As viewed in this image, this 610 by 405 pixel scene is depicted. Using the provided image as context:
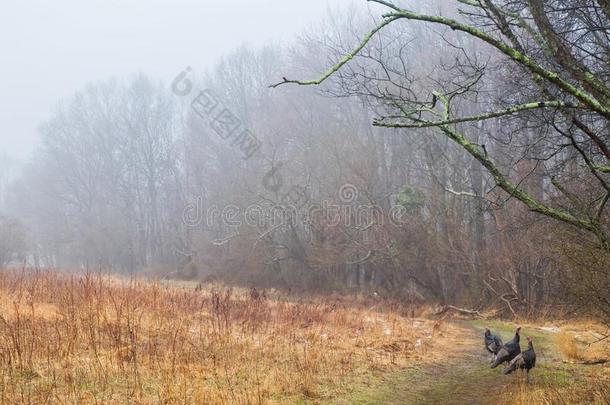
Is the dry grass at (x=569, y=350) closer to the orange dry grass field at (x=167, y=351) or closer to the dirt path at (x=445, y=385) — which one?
the dirt path at (x=445, y=385)

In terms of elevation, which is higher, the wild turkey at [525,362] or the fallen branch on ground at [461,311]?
the wild turkey at [525,362]

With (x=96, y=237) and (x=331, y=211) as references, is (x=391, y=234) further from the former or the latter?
(x=96, y=237)

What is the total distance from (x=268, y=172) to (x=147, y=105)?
80.6ft

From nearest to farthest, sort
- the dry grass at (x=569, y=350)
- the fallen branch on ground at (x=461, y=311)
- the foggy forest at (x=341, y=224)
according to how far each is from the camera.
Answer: the foggy forest at (x=341, y=224) < the dry grass at (x=569, y=350) < the fallen branch on ground at (x=461, y=311)

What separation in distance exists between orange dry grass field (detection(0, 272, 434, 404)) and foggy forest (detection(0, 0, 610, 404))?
50mm

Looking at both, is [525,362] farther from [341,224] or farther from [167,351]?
[341,224]

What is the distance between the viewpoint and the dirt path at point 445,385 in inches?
243

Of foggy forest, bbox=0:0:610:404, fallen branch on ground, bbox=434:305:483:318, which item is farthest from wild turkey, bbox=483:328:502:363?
fallen branch on ground, bbox=434:305:483:318

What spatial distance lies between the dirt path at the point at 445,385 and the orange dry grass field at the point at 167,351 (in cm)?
45

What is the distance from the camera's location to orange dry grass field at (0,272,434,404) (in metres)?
5.05

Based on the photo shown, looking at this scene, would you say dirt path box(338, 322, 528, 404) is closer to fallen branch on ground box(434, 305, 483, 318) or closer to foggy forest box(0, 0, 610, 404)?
foggy forest box(0, 0, 610, 404)

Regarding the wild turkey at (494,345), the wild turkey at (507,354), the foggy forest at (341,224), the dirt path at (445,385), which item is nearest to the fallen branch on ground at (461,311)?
the foggy forest at (341,224)

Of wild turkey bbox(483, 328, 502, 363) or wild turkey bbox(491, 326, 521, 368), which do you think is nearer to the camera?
wild turkey bbox(491, 326, 521, 368)

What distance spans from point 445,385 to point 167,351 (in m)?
4.08
